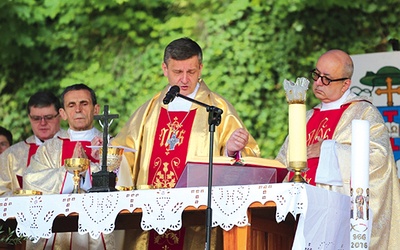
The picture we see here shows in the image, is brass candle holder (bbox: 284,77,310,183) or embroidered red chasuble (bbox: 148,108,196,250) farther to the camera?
embroidered red chasuble (bbox: 148,108,196,250)

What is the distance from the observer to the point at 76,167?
19.0 feet

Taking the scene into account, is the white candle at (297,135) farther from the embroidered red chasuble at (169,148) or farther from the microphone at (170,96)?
the embroidered red chasuble at (169,148)

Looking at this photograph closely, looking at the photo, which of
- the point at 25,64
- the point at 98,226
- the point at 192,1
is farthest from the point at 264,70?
the point at 98,226

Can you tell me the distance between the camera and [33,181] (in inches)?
261

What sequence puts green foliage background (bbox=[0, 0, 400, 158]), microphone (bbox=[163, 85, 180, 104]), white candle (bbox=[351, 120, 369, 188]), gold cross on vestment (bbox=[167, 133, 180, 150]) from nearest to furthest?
white candle (bbox=[351, 120, 369, 188]) → microphone (bbox=[163, 85, 180, 104]) → gold cross on vestment (bbox=[167, 133, 180, 150]) → green foliage background (bbox=[0, 0, 400, 158])

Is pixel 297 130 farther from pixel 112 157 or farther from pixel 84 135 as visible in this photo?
pixel 84 135

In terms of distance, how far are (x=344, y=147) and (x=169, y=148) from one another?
50.6 inches

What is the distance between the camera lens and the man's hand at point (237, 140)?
5.92m

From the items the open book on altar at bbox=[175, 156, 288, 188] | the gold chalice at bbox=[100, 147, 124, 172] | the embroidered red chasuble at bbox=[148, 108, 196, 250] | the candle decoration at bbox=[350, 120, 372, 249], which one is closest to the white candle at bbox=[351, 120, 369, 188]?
the candle decoration at bbox=[350, 120, 372, 249]

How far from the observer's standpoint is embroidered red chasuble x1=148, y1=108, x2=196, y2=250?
661 centimetres

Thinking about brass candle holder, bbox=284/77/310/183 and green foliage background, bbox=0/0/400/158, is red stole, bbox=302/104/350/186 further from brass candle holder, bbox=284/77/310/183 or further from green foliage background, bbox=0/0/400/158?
green foliage background, bbox=0/0/400/158

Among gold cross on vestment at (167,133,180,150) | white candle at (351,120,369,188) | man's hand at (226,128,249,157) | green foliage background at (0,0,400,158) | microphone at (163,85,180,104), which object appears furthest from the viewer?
green foliage background at (0,0,400,158)

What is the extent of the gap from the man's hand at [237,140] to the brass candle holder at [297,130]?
732mm

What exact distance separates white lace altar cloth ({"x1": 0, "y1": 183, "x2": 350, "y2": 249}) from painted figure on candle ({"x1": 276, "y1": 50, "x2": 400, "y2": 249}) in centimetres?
60
